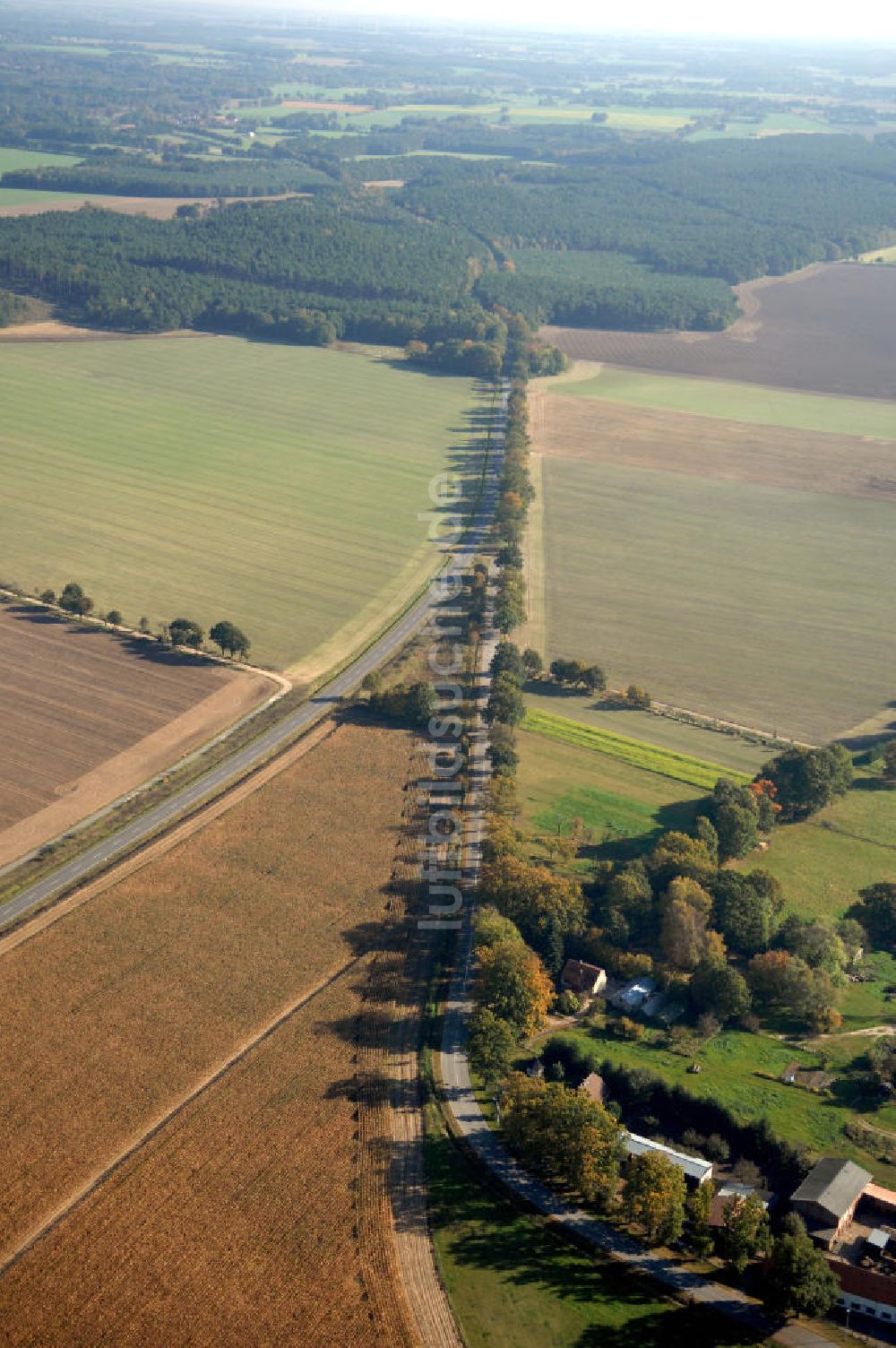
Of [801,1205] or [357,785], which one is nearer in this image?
[801,1205]

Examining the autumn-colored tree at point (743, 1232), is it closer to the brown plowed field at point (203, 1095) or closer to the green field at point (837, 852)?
the brown plowed field at point (203, 1095)

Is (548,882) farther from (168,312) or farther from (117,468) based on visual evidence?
(168,312)

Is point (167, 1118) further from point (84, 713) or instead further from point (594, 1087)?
point (84, 713)

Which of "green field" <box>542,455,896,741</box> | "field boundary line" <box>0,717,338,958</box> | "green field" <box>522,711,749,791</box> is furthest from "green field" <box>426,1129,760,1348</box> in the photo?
"green field" <box>542,455,896,741</box>

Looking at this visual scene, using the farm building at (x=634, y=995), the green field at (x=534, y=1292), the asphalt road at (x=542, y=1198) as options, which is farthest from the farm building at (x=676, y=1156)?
the farm building at (x=634, y=995)

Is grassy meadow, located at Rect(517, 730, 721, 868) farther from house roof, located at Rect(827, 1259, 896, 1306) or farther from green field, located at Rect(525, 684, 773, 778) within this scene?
house roof, located at Rect(827, 1259, 896, 1306)

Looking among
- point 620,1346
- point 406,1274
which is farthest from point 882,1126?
point 406,1274

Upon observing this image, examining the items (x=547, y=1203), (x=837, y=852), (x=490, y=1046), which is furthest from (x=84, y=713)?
(x=837, y=852)
